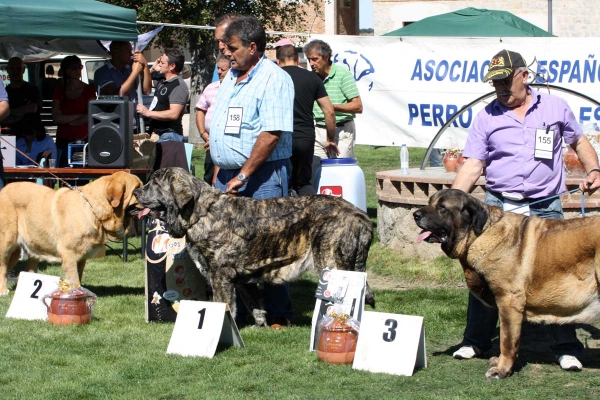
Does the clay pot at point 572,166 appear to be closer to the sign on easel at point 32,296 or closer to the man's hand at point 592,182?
the man's hand at point 592,182

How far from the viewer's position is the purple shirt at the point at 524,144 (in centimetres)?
575

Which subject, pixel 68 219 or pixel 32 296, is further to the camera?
pixel 68 219

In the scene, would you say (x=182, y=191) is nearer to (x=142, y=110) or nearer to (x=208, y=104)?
(x=208, y=104)

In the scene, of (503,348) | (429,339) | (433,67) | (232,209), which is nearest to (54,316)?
(232,209)

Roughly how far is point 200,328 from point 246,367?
491mm

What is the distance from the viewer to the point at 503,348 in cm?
545

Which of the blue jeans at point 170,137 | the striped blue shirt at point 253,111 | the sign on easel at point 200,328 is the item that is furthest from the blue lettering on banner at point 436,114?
the sign on easel at point 200,328

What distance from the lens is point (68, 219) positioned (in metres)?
7.65

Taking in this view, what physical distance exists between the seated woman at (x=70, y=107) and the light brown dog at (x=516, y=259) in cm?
721

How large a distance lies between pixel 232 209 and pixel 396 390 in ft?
6.60

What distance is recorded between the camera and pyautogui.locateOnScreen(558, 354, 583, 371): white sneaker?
5.64m

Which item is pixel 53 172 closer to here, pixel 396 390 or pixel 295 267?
pixel 295 267

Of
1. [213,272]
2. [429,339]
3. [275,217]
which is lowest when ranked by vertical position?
[429,339]

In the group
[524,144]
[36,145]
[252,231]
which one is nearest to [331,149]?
[252,231]
